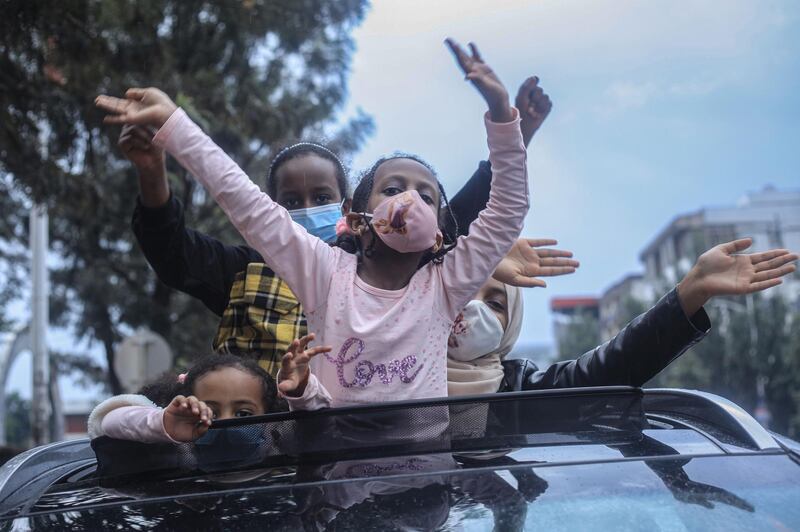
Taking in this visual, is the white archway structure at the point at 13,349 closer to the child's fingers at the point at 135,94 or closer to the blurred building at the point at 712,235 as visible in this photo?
the child's fingers at the point at 135,94

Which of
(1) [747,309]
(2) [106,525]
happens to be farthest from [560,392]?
(1) [747,309]

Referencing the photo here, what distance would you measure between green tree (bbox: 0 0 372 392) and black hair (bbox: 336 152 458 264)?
Answer: 1.24m

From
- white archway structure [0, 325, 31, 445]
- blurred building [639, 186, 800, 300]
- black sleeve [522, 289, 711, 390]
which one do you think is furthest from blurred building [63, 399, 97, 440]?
black sleeve [522, 289, 711, 390]

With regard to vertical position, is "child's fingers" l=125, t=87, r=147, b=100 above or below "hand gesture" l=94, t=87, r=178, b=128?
above

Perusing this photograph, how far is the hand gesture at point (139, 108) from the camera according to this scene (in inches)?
82.6

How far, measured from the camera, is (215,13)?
35.9 feet

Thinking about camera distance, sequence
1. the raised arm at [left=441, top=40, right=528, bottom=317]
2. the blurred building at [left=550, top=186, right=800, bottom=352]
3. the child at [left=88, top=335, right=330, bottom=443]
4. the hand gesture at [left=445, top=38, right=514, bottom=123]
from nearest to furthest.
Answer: the child at [left=88, top=335, right=330, bottom=443] → the hand gesture at [left=445, top=38, right=514, bottom=123] → the raised arm at [left=441, top=40, right=528, bottom=317] → the blurred building at [left=550, top=186, right=800, bottom=352]

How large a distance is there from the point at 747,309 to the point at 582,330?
19413mm

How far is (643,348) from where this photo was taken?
2393 mm

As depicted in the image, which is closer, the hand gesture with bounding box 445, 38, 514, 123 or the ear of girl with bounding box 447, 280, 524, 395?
the hand gesture with bounding box 445, 38, 514, 123

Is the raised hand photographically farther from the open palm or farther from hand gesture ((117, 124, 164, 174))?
hand gesture ((117, 124, 164, 174))

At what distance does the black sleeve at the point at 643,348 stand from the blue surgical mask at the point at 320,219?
0.79 meters

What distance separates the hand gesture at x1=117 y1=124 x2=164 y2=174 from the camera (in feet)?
7.43

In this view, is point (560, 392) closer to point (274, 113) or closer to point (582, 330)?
point (274, 113)
